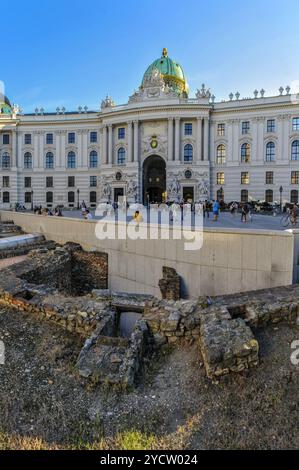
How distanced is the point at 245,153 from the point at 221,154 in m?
4.04

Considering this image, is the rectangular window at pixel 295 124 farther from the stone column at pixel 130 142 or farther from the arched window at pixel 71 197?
the arched window at pixel 71 197

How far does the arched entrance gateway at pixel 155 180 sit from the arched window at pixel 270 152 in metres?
17.8

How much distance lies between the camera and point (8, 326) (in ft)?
30.8

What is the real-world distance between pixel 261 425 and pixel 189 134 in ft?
190

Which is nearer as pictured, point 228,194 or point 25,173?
point 228,194

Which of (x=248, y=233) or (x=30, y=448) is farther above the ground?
(x=248, y=233)

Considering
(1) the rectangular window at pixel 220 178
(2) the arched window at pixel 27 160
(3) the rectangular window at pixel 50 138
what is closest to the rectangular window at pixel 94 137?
(3) the rectangular window at pixel 50 138

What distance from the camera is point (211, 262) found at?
12469 millimetres

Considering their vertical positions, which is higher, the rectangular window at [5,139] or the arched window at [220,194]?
the rectangular window at [5,139]

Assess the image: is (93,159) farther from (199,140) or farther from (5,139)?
(199,140)

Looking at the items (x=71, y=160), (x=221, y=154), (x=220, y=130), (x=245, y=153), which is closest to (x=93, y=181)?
(x=71, y=160)

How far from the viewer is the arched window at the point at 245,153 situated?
58.6m

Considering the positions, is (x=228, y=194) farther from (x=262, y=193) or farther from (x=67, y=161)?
(x=67, y=161)

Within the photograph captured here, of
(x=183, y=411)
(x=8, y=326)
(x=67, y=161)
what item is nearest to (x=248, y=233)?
(x=183, y=411)
